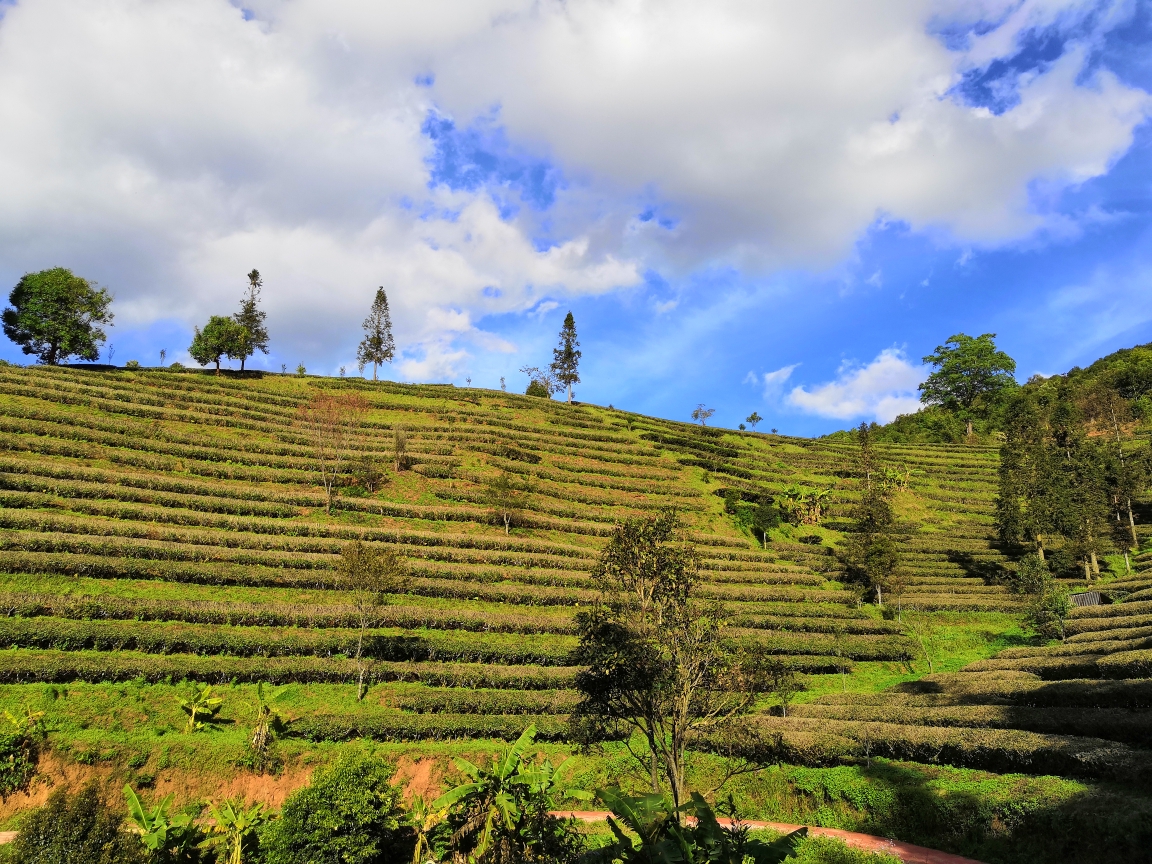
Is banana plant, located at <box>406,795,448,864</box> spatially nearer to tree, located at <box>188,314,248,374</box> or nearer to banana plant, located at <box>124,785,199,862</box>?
banana plant, located at <box>124,785,199,862</box>

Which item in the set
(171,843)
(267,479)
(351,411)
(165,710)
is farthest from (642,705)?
(351,411)

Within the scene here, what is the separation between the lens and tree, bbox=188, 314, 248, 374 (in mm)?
67375

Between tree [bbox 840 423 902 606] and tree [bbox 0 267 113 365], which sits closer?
tree [bbox 840 423 902 606]

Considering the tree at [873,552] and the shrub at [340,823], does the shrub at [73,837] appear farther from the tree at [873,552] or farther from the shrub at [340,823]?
the tree at [873,552]

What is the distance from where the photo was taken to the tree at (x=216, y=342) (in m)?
67.4

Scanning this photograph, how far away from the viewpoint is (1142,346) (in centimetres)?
11100

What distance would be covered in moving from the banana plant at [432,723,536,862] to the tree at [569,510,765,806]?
298 centimetres

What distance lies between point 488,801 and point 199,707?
50.9ft

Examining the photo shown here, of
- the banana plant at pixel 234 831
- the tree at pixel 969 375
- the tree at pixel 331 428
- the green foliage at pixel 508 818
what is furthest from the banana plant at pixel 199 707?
the tree at pixel 969 375

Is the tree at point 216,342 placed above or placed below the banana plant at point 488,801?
above

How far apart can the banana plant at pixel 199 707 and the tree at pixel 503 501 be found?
2322 cm

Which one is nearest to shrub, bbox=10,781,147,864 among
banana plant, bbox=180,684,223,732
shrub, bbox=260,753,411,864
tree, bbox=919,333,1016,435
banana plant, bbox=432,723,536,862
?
shrub, bbox=260,753,411,864

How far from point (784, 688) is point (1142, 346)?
136m

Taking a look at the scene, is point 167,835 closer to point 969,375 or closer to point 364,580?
point 364,580
